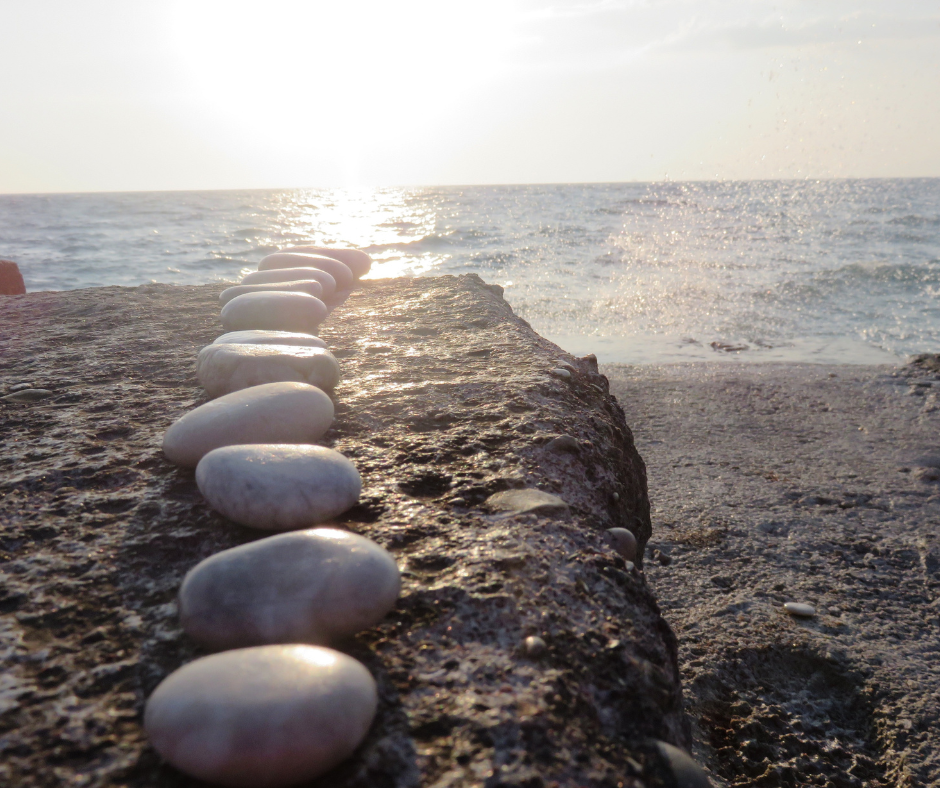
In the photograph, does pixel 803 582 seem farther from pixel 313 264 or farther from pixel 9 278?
pixel 9 278

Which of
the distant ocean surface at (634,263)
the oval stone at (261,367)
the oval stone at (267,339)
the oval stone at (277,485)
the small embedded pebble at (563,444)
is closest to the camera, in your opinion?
the oval stone at (277,485)

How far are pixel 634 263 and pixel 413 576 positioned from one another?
10281mm

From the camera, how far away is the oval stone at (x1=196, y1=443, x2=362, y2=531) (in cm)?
84

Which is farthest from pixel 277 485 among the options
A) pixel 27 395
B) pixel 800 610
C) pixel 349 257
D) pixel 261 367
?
pixel 349 257

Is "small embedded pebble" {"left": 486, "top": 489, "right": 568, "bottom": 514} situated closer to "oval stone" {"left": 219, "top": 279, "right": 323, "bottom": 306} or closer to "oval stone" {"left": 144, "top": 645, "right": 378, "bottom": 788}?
"oval stone" {"left": 144, "top": 645, "right": 378, "bottom": 788}

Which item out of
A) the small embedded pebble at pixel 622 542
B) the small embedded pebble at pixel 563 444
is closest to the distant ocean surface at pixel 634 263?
the small embedded pebble at pixel 563 444

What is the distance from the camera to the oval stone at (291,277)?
2209mm

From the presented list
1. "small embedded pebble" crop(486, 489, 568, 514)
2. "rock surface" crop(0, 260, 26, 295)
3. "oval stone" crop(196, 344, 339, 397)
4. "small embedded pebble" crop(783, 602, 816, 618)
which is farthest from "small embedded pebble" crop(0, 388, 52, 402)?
"rock surface" crop(0, 260, 26, 295)

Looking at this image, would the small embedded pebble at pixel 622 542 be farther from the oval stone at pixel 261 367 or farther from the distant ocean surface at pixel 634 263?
the distant ocean surface at pixel 634 263

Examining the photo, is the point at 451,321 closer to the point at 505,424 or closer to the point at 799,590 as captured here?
the point at 505,424

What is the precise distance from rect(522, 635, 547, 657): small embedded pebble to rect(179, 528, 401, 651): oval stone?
16 cm

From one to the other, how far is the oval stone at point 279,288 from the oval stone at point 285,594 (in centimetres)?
144

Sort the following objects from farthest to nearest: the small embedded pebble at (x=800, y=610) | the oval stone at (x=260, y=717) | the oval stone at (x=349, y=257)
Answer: the oval stone at (x=349, y=257), the small embedded pebble at (x=800, y=610), the oval stone at (x=260, y=717)

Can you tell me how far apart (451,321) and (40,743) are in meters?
1.53
